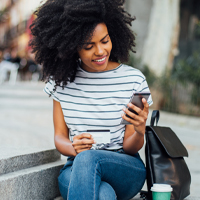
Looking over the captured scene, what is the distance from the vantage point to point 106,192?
79.0 inches

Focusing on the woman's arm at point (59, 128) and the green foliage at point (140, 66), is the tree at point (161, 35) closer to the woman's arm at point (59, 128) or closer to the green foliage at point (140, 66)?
the green foliage at point (140, 66)

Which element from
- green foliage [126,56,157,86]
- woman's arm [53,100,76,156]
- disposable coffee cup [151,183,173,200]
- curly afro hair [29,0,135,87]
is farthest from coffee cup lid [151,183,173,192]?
green foliage [126,56,157,86]

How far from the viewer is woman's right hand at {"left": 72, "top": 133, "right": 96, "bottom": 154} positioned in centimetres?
211

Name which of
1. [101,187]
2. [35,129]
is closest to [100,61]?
[101,187]

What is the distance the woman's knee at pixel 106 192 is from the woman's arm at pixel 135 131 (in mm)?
312

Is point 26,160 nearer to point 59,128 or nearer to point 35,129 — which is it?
point 59,128

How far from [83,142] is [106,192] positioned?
1.00 feet

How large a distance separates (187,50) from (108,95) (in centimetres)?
1315

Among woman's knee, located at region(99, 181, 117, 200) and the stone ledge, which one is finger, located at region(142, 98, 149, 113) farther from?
the stone ledge

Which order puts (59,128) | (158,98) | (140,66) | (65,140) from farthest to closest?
(140,66) < (158,98) < (59,128) < (65,140)

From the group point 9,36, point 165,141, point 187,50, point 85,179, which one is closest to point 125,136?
point 165,141

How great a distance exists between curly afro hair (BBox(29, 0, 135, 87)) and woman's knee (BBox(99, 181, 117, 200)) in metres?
0.75

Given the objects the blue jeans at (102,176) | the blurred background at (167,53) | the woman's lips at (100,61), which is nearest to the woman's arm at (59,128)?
the blue jeans at (102,176)

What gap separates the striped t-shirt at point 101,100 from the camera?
235 cm
